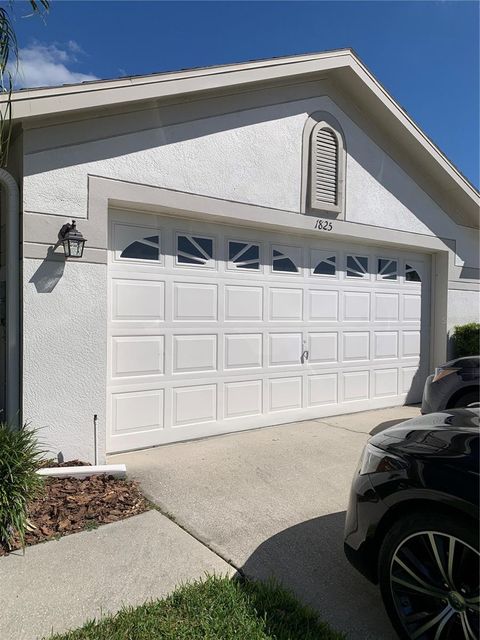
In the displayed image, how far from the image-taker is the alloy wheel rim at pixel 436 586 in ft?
6.76

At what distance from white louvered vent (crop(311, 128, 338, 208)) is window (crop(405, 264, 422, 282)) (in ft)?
7.69

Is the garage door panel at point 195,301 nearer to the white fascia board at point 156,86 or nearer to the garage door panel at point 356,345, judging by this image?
the white fascia board at point 156,86

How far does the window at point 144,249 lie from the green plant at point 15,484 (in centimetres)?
255

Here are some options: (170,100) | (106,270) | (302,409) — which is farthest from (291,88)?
(302,409)

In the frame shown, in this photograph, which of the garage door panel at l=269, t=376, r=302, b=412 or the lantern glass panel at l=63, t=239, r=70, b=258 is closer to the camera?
the lantern glass panel at l=63, t=239, r=70, b=258

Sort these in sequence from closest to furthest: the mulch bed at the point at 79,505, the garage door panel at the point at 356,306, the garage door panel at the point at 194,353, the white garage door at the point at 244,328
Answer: the mulch bed at the point at 79,505 → the white garage door at the point at 244,328 → the garage door panel at the point at 194,353 → the garage door panel at the point at 356,306

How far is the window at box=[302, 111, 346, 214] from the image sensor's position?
6.69 m

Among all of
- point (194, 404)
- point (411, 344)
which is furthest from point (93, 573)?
point (411, 344)

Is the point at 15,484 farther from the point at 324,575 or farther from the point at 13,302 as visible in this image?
the point at 324,575

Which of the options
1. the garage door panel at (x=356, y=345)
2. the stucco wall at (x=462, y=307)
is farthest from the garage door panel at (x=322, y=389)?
the stucco wall at (x=462, y=307)

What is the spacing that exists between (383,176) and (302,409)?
4.11 meters

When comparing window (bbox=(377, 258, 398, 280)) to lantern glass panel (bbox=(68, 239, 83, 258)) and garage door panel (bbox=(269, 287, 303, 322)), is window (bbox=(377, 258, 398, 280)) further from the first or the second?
lantern glass panel (bbox=(68, 239, 83, 258))

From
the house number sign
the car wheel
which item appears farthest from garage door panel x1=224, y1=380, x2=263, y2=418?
the car wheel

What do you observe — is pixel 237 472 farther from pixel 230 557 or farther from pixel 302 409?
pixel 302 409
